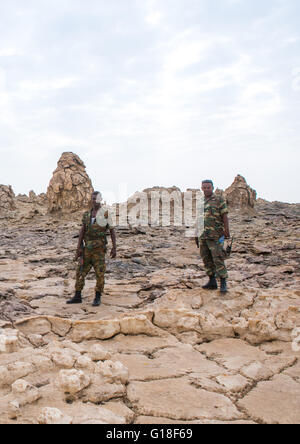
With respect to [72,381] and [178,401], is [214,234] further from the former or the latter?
[72,381]

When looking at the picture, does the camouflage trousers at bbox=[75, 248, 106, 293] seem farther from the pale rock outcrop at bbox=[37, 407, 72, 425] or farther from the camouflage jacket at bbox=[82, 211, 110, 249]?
A: the pale rock outcrop at bbox=[37, 407, 72, 425]

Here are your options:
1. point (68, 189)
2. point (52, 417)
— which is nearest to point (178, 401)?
point (52, 417)

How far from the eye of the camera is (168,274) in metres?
5.77

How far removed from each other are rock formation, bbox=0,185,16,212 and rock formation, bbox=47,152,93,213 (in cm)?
399

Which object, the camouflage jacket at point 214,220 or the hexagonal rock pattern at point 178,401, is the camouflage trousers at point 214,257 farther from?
the hexagonal rock pattern at point 178,401

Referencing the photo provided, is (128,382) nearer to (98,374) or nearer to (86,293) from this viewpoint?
(98,374)

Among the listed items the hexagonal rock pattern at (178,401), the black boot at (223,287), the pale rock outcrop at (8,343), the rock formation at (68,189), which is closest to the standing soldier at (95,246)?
the black boot at (223,287)

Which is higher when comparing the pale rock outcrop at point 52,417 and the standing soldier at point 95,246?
the standing soldier at point 95,246

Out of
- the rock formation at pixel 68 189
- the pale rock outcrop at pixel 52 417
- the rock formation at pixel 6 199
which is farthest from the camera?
the rock formation at pixel 6 199

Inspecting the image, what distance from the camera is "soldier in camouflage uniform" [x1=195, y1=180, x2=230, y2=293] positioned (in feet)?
13.4

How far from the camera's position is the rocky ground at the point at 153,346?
1.91 m

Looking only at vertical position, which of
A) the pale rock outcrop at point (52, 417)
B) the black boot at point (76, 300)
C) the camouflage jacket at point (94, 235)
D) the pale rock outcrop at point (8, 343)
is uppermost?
the camouflage jacket at point (94, 235)

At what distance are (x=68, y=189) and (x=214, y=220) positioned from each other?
10.2 m
